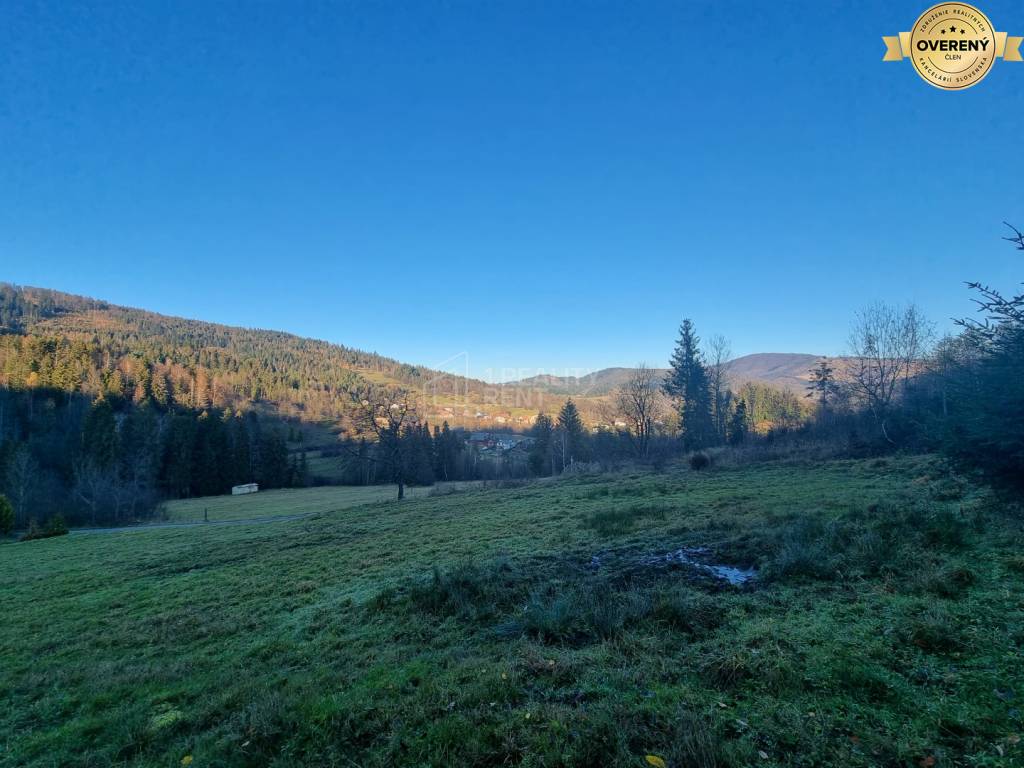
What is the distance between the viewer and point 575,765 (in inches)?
130

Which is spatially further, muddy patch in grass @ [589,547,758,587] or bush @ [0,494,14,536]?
bush @ [0,494,14,536]

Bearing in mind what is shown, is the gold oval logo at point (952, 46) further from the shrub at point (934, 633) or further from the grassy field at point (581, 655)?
the shrub at point (934, 633)

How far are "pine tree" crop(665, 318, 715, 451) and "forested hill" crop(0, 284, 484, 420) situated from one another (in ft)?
121

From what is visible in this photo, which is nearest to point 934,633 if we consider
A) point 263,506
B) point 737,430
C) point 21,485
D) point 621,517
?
point 621,517

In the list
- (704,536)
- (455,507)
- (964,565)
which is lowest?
(455,507)

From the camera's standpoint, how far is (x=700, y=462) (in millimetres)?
28250

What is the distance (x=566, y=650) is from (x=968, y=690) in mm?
3681

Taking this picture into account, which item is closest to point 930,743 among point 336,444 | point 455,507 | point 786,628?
point 786,628

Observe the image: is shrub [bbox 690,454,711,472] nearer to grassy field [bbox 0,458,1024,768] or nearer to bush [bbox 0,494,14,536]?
grassy field [bbox 0,458,1024,768]

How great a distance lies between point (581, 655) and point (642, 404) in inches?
1734

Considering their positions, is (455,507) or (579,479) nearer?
(455,507)

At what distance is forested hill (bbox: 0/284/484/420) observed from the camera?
240 ft

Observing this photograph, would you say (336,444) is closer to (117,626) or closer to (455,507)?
(455,507)

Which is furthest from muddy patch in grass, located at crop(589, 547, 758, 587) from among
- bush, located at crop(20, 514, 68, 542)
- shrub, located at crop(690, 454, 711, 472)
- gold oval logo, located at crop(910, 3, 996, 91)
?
bush, located at crop(20, 514, 68, 542)
